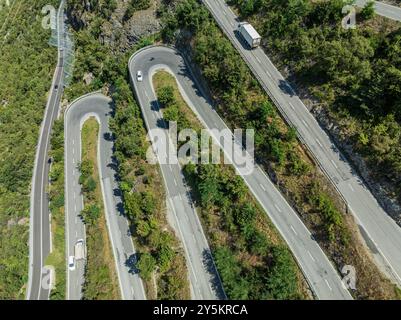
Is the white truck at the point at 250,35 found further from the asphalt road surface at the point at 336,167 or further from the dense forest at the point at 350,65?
the dense forest at the point at 350,65

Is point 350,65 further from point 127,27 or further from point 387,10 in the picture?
point 127,27

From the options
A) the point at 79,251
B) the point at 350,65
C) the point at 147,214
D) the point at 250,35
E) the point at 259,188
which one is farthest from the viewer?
the point at 250,35

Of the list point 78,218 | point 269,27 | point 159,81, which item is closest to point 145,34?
point 159,81

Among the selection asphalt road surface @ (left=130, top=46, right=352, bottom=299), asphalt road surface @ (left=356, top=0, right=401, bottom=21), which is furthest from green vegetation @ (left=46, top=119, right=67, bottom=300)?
asphalt road surface @ (left=356, top=0, right=401, bottom=21)

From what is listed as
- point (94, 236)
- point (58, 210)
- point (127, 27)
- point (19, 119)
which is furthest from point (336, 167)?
point (19, 119)

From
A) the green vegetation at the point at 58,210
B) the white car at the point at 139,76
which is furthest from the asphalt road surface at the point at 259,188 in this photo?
the green vegetation at the point at 58,210

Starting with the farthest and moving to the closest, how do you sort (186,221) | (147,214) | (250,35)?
(250,35) < (186,221) < (147,214)

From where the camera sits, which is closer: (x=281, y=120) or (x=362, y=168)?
(x=362, y=168)

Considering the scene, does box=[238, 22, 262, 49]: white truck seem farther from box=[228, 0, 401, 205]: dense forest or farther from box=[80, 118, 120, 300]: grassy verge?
box=[80, 118, 120, 300]: grassy verge
